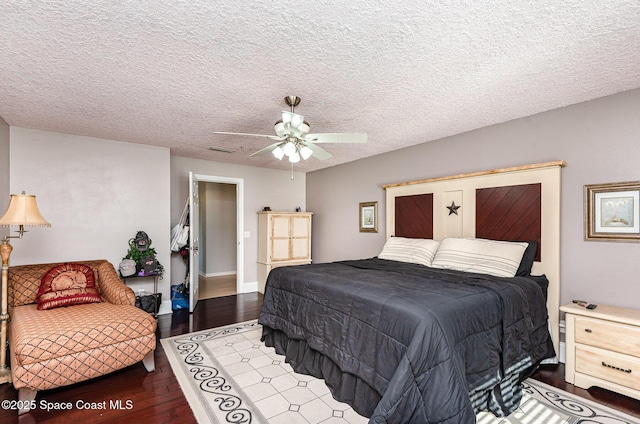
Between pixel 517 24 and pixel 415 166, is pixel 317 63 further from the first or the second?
pixel 415 166

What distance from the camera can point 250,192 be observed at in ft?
19.6

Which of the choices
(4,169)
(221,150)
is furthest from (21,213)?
(221,150)

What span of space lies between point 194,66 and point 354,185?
371cm

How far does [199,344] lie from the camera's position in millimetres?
3354

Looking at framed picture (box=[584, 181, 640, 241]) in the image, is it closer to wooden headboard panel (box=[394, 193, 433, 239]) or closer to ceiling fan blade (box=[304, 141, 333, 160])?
wooden headboard panel (box=[394, 193, 433, 239])

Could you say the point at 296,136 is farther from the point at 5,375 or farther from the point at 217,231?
the point at 217,231

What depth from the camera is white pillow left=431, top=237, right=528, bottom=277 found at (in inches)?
116

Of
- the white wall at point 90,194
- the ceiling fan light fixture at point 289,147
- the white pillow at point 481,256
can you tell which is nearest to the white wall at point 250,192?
the white wall at point 90,194

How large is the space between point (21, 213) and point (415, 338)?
330cm

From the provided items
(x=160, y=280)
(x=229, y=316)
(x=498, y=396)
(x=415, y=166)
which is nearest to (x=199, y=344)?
(x=229, y=316)

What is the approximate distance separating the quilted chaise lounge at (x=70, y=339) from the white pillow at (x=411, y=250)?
2873mm

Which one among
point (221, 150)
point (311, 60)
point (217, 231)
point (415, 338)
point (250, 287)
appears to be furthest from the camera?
point (217, 231)

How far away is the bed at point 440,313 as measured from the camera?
68.7 inches

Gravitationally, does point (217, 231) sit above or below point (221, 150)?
below
